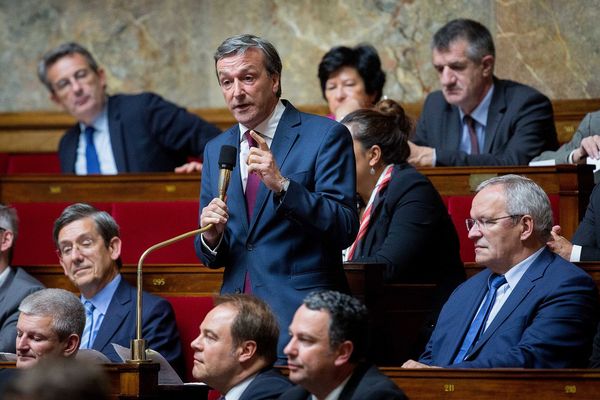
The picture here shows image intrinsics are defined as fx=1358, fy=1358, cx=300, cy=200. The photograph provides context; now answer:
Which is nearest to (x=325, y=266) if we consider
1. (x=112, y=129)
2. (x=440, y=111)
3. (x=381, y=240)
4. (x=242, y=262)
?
(x=242, y=262)

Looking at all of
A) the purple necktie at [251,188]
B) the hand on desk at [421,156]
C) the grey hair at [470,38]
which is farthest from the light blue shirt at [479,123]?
the purple necktie at [251,188]

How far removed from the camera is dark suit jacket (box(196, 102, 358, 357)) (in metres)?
3.18

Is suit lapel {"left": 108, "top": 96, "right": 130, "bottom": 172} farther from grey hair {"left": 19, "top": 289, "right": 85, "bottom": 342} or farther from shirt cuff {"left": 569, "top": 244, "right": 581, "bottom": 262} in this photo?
shirt cuff {"left": 569, "top": 244, "right": 581, "bottom": 262}

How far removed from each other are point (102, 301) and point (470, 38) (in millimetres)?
1695

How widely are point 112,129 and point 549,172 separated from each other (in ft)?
5.99

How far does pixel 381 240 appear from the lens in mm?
3912

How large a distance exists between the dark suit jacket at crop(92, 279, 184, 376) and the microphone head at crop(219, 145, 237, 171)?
92 cm

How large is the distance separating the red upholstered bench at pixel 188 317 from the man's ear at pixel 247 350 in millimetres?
1038

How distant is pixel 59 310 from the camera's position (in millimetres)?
3529

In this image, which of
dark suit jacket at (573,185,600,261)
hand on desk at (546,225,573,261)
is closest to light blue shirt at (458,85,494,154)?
dark suit jacket at (573,185,600,261)

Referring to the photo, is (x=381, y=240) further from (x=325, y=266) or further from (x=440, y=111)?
(x=440, y=111)

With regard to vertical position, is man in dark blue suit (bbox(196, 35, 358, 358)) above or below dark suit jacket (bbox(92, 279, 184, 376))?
above

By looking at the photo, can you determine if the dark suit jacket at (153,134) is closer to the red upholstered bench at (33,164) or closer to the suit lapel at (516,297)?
the red upholstered bench at (33,164)

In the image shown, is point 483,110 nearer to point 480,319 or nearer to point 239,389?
point 480,319
